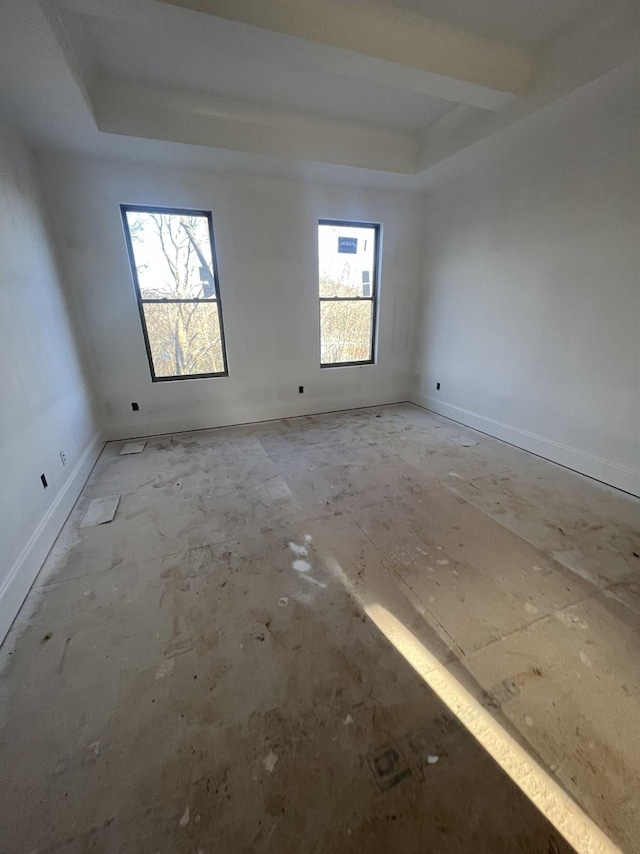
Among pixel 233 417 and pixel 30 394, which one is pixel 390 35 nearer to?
pixel 30 394

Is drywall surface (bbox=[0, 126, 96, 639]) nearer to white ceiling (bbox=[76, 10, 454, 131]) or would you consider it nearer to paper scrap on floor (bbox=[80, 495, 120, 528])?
paper scrap on floor (bbox=[80, 495, 120, 528])

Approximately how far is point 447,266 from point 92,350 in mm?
4237

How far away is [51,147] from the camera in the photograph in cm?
300

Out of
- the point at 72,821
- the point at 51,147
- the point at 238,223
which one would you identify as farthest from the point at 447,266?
the point at 72,821

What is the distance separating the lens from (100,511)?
2625 mm

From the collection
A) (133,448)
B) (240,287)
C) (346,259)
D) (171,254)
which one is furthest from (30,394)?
(346,259)

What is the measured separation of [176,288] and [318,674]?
3.84 metres

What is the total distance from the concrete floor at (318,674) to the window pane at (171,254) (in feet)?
7.95

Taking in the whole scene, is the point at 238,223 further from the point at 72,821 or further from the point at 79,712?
the point at 72,821

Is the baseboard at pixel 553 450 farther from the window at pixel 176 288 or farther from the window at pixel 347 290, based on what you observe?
the window at pixel 176 288

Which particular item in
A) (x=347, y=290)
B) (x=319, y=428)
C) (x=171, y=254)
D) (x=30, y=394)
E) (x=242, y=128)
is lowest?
(x=319, y=428)

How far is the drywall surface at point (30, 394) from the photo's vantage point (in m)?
1.92

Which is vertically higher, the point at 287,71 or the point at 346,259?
the point at 287,71

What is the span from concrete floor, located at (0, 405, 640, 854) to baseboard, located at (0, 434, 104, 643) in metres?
0.07
